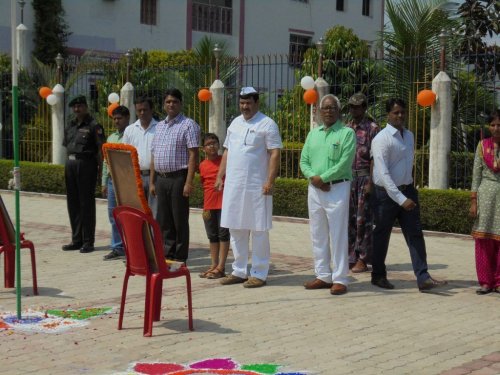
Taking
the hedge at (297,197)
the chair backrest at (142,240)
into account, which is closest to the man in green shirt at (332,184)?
A: the chair backrest at (142,240)

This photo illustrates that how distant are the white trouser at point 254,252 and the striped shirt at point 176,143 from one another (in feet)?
3.75

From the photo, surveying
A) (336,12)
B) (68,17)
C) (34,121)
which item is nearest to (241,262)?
(34,121)

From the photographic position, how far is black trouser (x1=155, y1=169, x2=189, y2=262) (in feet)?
29.1

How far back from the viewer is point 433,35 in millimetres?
14156

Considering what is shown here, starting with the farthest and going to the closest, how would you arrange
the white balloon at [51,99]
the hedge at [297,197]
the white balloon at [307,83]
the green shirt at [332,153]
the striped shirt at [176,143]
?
the white balloon at [51,99]
the white balloon at [307,83]
the hedge at [297,197]
the striped shirt at [176,143]
the green shirt at [332,153]

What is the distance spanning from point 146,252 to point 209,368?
1222 millimetres

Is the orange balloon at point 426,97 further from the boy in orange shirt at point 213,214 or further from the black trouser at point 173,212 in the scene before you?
the black trouser at point 173,212

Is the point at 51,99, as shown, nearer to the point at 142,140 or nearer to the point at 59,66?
the point at 59,66

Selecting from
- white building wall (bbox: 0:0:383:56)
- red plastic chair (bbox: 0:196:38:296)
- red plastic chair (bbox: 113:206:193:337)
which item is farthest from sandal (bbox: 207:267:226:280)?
white building wall (bbox: 0:0:383:56)

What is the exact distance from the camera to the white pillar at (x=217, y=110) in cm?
1602

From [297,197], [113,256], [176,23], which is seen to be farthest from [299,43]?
[113,256]

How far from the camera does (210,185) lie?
341 inches

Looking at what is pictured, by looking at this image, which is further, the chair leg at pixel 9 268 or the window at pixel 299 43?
the window at pixel 299 43

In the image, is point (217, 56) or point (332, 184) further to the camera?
point (217, 56)
